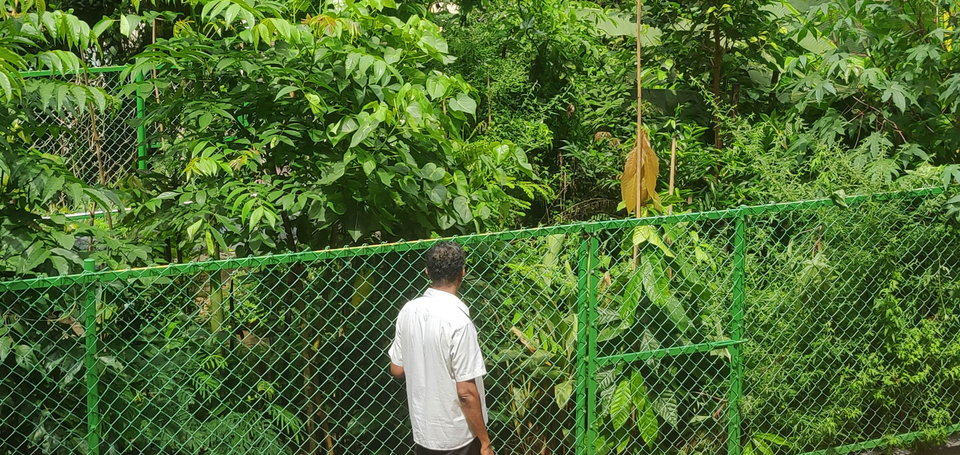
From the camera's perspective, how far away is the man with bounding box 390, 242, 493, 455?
353 centimetres

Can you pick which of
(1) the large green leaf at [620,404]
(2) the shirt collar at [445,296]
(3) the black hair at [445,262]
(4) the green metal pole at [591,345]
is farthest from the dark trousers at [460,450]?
(1) the large green leaf at [620,404]

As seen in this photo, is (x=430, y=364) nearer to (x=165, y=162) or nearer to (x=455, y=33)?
(x=165, y=162)

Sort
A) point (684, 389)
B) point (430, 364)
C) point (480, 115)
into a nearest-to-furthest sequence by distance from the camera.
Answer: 1. point (430, 364)
2. point (684, 389)
3. point (480, 115)

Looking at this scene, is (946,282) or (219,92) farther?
(946,282)

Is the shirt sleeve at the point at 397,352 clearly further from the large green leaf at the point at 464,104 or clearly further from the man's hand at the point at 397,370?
the large green leaf at the point at 464,104

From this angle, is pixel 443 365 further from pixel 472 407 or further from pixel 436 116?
pixel 436 116

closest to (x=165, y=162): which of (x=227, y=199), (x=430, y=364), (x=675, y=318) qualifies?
(x=227, y=199)

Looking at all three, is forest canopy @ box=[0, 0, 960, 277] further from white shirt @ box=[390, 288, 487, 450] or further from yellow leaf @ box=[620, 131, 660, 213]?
white shirt @ box=[390, 288, 487, 450]

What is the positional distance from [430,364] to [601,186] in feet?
12.6

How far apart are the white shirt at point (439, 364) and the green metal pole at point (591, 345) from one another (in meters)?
0.77

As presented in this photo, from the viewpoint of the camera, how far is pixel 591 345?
4262mm

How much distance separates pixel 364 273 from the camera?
4379 mm

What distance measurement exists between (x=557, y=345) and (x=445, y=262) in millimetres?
1133

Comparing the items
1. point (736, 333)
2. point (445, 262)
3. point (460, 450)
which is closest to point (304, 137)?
point (445, 262)
